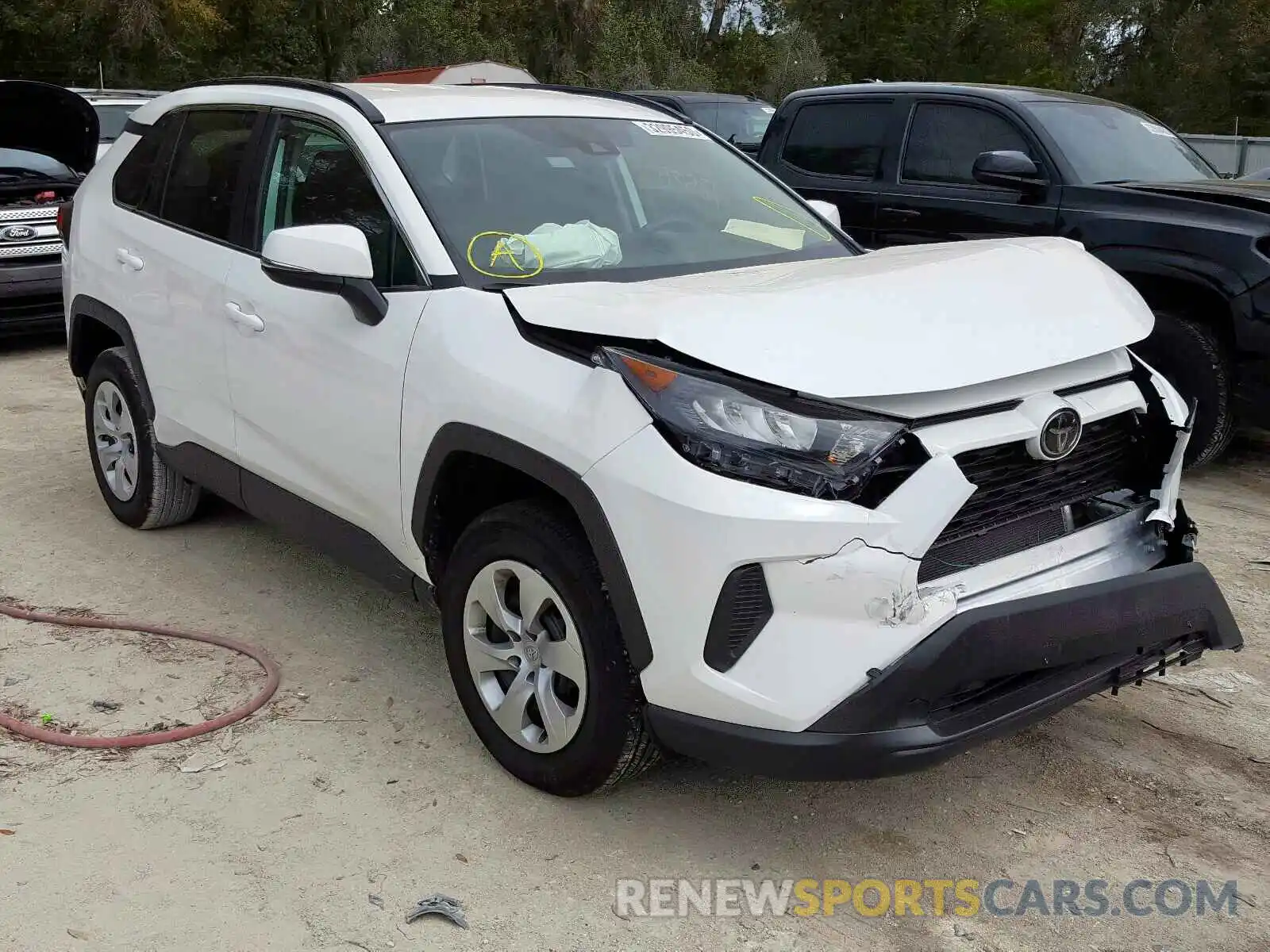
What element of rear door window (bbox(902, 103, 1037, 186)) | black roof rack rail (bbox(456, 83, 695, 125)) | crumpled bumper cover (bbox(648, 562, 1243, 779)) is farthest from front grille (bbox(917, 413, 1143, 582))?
rear door window (bbox(902, 103, 1037, 186))

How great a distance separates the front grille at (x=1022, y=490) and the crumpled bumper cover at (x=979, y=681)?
0.19 metres

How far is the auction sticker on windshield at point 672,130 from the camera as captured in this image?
428 cm

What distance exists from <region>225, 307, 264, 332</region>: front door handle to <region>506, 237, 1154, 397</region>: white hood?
1.13m

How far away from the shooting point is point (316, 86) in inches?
163

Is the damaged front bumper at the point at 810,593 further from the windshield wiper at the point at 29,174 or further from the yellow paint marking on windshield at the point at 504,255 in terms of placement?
the windshield wiper at the point at 29,174

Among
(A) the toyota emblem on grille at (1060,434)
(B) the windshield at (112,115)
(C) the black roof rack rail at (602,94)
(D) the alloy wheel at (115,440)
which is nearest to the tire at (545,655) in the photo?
(A) the toyota emblem on grille at (1060,434)

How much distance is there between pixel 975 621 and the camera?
263 cm

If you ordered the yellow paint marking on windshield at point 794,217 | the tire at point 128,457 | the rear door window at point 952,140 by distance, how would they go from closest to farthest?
the yellow paint marking on windshield at point 794,217, the tire at point 128,457, the rear door window at point 952,140

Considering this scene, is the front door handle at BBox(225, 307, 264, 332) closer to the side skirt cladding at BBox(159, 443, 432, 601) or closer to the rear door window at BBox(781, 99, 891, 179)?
the side skirt cladding at BBox(159, 443, 432, 601)

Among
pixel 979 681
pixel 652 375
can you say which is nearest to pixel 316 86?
pixel 652 375

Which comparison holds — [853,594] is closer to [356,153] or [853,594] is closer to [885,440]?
[885,440]

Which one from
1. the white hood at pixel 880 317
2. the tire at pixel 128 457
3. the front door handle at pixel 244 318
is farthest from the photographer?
the tire at pixel 128 457

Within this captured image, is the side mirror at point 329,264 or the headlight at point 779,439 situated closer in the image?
the headlight at point 779,439

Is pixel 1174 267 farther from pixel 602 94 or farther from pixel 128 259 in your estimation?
pixel 128 259
